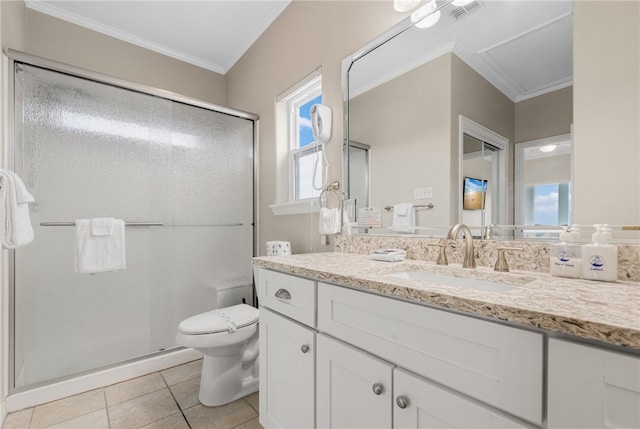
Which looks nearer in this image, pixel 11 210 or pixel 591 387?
pixel 591 387

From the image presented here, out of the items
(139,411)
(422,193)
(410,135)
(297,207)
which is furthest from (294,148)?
(139,411)

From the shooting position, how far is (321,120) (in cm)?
176

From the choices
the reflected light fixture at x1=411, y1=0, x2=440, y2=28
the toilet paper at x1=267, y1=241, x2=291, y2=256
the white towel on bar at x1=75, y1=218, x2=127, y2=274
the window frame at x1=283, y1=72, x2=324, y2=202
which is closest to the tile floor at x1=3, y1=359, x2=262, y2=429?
the white towel on bar at x1=75, y1=218, x2=127, y2=274

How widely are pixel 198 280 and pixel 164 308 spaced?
296mm

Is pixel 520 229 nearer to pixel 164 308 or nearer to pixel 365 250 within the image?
pixel 365 250

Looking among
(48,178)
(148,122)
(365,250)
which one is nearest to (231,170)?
(148,122)

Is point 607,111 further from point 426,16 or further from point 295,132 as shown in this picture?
point 295,132

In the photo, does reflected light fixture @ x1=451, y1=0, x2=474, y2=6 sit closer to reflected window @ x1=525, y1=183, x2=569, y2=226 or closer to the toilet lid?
reflected window @ x1=525, y1=183, x2=569, y2=226

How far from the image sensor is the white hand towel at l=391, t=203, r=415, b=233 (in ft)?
4.55

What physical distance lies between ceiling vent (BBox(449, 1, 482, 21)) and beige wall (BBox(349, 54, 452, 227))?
0.16 metres

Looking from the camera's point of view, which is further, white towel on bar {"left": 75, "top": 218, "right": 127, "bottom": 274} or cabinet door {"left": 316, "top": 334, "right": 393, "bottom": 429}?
white towel on bar {"left": 75, "top": 218, "right": 127, "bottom": 274}

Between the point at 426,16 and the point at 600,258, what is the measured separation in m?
1.18

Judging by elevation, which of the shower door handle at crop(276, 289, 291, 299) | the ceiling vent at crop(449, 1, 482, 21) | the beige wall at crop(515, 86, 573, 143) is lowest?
the shower door handle at crop(276, 289, 291, 299)

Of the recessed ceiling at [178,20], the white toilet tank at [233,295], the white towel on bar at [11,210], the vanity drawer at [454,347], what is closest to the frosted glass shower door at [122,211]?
the white toilet tank at [233,295]
